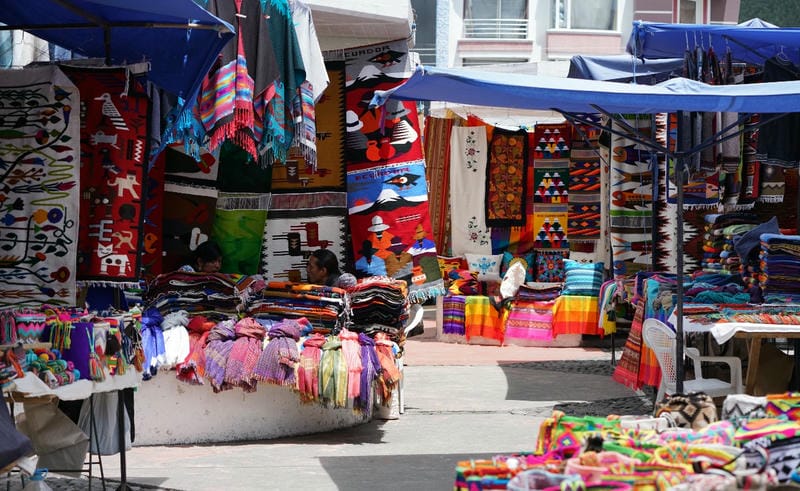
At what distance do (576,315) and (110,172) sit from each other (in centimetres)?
818

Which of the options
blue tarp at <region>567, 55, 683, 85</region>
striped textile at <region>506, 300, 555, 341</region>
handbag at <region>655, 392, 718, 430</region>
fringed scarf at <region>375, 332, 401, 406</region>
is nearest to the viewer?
handbag at <region>655, 392, 718, 430</region>

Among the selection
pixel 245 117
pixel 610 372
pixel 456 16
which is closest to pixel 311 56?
pixel 245 117

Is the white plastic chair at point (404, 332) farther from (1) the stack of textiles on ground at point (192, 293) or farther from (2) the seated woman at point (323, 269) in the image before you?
(1) the stack of textiles on ground at point (192, 293)

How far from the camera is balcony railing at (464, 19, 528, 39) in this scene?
27906mm

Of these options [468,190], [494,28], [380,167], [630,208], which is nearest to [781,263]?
[380,167]

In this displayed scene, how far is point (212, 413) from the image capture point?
25.5 ft

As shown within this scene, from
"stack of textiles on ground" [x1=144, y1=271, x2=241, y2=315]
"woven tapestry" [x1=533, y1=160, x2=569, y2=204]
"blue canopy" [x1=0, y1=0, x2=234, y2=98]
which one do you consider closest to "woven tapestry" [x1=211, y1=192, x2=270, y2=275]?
"stack of textiles on ground" [x1=144, y1=271, x2=241, y2=315]

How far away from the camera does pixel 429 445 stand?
7.66m

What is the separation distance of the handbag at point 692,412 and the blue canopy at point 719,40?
17.3ft

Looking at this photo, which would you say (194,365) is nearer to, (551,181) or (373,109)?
(373,109)

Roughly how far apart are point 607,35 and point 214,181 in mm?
20497

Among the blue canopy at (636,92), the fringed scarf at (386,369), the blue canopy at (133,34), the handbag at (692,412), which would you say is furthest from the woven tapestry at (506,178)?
the handbag at (692,412)

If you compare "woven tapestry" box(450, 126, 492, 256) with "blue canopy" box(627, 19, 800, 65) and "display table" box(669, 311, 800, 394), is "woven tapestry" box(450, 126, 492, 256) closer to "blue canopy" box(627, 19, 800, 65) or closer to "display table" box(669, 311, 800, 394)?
"blue canopy" box(627, 19, 800, 65)

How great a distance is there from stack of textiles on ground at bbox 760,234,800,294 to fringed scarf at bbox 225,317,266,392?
3456 millimetres
